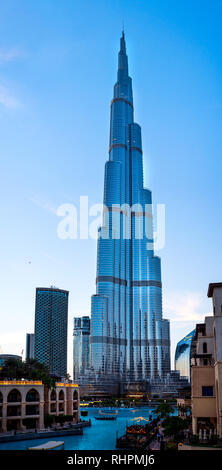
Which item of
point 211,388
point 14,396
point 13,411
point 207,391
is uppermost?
point 211,388

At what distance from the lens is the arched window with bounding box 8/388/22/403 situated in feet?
290

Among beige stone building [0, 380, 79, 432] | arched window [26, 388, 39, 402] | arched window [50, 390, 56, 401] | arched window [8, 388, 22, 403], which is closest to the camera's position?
beige stone building [0, 380, 79, 432]

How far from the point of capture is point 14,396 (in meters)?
89.2

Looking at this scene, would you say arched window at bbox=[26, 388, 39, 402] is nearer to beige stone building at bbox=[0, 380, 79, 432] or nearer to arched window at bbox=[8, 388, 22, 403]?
beige stone building at bbox=[0, 380, 79, 432]

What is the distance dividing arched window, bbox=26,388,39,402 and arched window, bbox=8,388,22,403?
2212 mm

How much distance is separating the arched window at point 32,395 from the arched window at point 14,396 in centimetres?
221

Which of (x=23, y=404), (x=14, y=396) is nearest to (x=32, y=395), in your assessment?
(x=23, y=404)

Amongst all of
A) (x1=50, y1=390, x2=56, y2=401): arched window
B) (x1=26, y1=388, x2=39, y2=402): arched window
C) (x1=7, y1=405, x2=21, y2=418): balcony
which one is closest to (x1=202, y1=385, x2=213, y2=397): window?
(x1=7, y1=405, x2=21, y2=418): balcony

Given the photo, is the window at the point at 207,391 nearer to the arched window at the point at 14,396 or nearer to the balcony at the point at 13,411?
the arched window at the point at 14,396

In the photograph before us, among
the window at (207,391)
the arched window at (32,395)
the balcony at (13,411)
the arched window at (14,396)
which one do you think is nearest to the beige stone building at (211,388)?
the window at (207,391)

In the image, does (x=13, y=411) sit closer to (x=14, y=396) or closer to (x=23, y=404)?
(x=23, y=404)

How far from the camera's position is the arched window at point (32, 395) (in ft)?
301

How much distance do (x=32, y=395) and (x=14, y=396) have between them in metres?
4.75
